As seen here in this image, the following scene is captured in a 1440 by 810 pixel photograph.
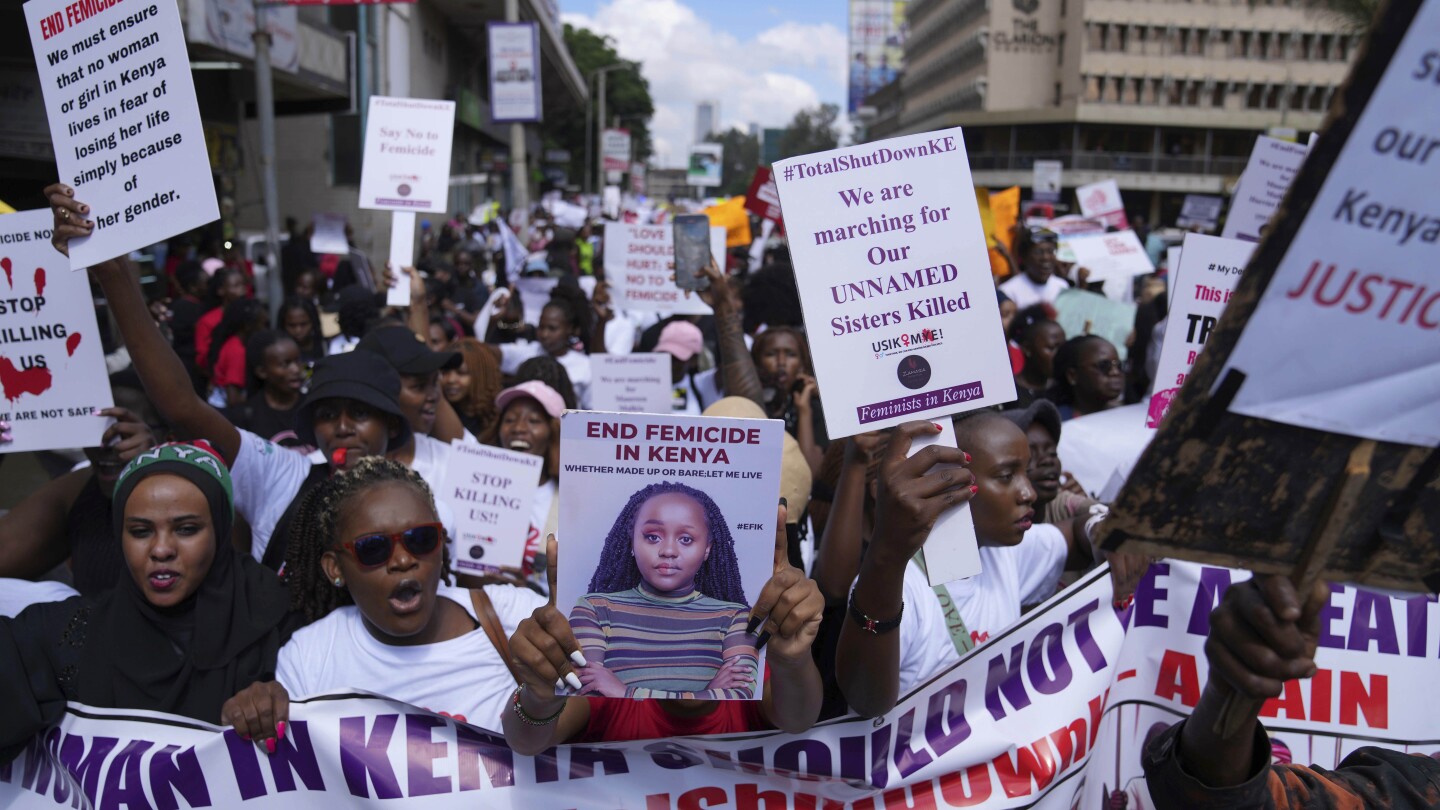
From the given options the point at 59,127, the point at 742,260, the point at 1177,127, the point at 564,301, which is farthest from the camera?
the point at 1177,127

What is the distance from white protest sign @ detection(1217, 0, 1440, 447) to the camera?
1306 millimetres

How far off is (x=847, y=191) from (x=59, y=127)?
232 cm

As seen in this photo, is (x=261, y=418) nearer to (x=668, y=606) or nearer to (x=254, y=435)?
(x=254, y=435)

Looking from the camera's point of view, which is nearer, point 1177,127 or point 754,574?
point 754,574

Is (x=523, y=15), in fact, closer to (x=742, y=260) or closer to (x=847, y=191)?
(x=742, y=260)

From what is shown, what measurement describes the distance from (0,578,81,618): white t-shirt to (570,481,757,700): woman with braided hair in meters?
1.57

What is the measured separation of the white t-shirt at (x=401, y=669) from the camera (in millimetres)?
2607

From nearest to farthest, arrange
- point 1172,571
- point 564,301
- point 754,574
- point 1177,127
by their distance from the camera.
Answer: point 754,574 < point 1172,571 < point 564,301 < point 1177,127

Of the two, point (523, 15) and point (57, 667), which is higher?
point (523, 15)

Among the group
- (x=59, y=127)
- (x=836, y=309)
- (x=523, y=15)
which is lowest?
(x=836, y=309)

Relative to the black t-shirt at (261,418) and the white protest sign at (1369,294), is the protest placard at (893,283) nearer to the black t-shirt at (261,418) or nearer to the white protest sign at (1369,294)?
the white protest sign at (1369,294)

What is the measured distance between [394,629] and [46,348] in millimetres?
1721

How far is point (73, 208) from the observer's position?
10.0 feet

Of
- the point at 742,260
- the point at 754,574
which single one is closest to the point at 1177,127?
the point at 742,260
